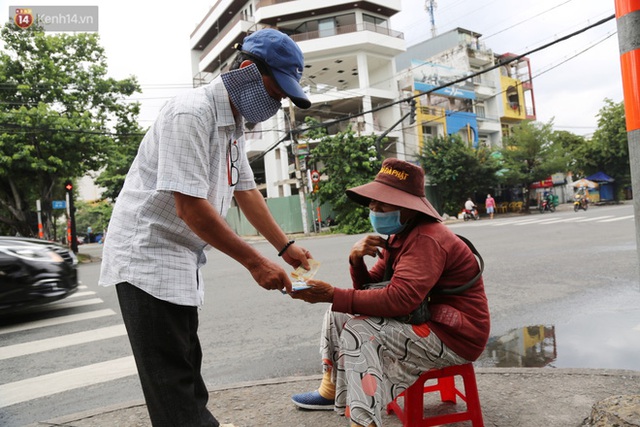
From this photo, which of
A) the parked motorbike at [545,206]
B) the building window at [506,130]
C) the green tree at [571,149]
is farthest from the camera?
the building window at [506,130]

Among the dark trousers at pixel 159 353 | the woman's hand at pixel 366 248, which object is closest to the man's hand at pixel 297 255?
the woman's hand at pixel 366 248

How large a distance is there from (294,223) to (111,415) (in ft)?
74.7

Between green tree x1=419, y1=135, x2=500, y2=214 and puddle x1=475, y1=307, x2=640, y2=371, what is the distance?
24276 millimetres

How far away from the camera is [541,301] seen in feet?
→ 16.9

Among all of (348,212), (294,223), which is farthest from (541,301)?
(294,223)

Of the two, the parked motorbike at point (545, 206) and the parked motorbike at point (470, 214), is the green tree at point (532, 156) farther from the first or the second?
the parked motorbike at point (470, 214)

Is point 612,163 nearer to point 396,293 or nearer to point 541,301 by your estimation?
point 541,301

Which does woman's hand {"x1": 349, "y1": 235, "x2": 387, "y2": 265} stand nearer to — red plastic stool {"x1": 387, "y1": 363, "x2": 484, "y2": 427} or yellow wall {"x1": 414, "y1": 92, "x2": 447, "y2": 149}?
red plastic stool {"x1": 387, "y1": 363, "x2": 484, "y2": 427}

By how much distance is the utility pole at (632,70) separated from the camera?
5.92 ft

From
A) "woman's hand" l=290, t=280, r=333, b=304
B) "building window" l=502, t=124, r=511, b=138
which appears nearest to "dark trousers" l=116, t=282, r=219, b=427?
"woman's hand" l=290, t=280, r=333, b=304

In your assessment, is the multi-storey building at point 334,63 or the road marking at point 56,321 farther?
the multi-storey building at point 334,63

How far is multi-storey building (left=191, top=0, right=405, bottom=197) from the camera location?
2827 cm

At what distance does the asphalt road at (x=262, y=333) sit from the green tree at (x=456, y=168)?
2081cm

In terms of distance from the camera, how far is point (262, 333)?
4.68 metres
